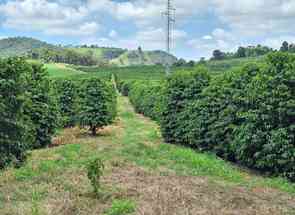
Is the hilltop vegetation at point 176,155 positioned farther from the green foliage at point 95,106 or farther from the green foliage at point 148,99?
the green foliage at point 148,99

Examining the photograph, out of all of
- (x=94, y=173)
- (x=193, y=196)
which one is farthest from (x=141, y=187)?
(x=94, y=173)

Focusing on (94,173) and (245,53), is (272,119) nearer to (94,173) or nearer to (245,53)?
(94,173)

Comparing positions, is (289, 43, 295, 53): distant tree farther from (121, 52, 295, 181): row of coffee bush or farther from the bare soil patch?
the bare soil patch

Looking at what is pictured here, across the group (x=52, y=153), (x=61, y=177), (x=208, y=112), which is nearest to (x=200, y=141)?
(x=208, y=112)

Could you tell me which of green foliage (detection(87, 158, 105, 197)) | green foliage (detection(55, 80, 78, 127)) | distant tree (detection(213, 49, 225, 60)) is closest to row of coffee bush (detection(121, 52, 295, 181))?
green foliage (detection(87, 158, 105, 197))

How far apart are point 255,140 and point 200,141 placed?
5.35 meters

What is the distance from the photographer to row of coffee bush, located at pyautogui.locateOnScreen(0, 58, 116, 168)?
14.4m

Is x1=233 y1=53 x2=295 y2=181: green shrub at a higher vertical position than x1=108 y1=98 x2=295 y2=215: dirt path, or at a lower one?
higher

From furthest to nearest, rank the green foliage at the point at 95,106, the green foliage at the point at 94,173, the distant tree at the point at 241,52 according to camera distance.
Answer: the distant tree at the point at 241,52 → the green foliage at the point at 95,106 → the green foliage at the point at 94,173

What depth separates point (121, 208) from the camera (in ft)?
31.9

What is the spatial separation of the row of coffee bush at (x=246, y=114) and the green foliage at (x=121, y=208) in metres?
6.29

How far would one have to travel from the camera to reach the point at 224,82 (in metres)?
18.4

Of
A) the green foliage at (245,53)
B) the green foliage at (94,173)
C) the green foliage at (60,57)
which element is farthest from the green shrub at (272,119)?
the green foliage at (60,57)

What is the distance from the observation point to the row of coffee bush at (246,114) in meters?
14.5
